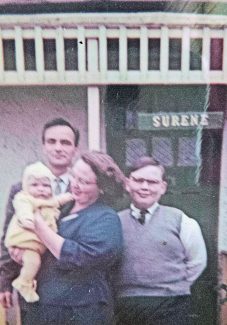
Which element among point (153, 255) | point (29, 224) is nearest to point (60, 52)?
point (29, 224)

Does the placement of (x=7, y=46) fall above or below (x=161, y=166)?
above

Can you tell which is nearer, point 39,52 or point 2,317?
point 39,52

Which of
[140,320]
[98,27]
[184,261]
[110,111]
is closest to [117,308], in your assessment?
[140,320]

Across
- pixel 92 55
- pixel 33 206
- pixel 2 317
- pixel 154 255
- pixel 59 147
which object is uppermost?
pixel 92 55

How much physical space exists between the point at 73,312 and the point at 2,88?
49cm

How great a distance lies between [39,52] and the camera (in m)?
1.13

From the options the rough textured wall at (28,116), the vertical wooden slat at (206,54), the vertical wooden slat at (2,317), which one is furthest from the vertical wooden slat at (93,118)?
the vertical wooden slat at (2,317)

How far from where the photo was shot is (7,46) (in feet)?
3.75

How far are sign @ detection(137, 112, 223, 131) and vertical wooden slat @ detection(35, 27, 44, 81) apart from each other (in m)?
0.21

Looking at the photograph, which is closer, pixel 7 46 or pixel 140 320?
Answer: pixel 7 46

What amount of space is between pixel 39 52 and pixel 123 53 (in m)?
0.17

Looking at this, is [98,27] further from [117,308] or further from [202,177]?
[117,308]

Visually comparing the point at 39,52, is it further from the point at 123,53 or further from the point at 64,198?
the point at 64,198

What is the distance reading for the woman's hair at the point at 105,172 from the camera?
3.87ft
